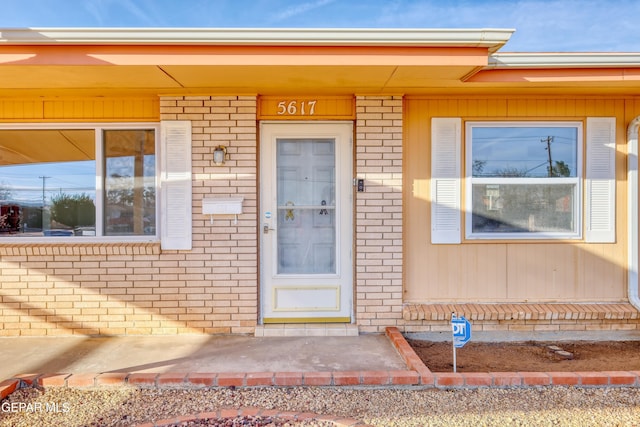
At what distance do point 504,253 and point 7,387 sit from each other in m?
4.54

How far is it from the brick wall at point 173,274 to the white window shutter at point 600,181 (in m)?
3.51

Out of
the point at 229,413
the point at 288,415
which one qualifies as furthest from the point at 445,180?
the point at 229,413

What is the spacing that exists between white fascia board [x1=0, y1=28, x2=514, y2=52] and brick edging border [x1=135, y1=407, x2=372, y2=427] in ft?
8.59

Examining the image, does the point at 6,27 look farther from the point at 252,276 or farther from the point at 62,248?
the point at 252,276

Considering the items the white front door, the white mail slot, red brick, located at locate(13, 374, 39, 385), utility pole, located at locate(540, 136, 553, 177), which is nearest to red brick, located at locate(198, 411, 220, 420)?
red brick, located at locate(13, 374, 39, 385)

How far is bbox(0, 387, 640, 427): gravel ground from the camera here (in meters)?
2.87

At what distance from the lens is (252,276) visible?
177 inches

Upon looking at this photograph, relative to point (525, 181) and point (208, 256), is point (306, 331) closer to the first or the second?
point (208, 256)

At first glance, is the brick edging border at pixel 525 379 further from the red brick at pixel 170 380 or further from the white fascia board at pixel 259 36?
the white fascia board at pixel 259 36

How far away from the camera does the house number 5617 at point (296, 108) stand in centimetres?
451

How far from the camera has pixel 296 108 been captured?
451 centimetres

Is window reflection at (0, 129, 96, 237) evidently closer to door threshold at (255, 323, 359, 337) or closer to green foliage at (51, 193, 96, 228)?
green foliage at (51, 193, 96, 228)

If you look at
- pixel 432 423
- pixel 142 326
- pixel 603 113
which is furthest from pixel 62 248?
pixel 603 113

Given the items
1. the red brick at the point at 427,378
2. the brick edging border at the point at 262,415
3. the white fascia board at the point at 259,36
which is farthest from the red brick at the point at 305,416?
the white fascia board at the point at 259,36
